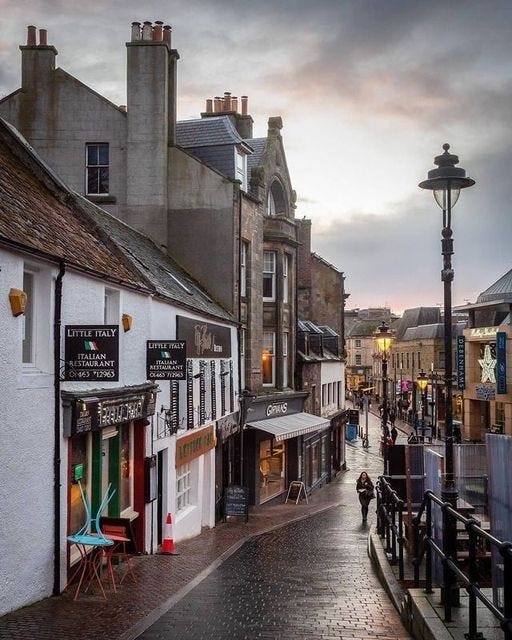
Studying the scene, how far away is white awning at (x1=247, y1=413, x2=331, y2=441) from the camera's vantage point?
27109 mm

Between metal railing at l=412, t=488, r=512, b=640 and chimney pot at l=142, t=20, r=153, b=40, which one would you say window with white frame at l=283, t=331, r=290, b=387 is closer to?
chimney pot at l=142, t=20, r=153, b=40

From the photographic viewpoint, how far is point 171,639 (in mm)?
8914

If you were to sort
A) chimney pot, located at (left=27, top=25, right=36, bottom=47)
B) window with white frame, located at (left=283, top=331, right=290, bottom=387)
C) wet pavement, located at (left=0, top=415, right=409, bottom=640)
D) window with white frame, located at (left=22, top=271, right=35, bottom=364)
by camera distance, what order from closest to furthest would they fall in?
1. wet pavement, located at (left=0, top=415, right=409, bottom=640)
2. window with white frame, located at (left=22, top=271, right=35, bottom=364)
3. chimney pot, located at (left=27, top=25, right=36, bottom=47)
4. window with white frame, located at (left=283, top=331, right=290, bottom=387)

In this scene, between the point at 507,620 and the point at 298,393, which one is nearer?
the point at 507,620

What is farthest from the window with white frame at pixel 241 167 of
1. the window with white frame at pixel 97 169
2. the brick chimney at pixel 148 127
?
the window with white frame at pixel 97 169

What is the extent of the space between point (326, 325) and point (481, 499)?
30.4m

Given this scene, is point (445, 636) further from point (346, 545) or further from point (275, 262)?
point (275, 262)

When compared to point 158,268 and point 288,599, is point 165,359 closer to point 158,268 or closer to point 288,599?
point 288,599

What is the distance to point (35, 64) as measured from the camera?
2488 cm

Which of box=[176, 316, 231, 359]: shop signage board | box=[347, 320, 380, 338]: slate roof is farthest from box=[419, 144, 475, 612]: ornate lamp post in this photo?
box=[347, 320, 380, 338]: slate roof

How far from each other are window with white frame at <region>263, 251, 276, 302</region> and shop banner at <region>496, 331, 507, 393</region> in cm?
1487

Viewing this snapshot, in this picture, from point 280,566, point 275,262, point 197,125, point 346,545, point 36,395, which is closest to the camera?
point 36,395

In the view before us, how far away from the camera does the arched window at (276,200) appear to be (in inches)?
1275

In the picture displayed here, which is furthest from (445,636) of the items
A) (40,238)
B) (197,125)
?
(197,125)
